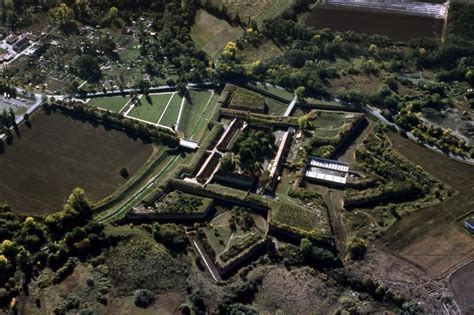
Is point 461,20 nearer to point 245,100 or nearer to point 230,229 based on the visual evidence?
point 245,100

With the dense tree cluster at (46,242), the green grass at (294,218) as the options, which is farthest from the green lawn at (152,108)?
the green grass at (294,218)

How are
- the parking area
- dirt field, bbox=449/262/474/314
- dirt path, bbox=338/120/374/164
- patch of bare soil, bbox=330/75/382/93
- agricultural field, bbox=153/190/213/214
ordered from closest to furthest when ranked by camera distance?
dirt field, bbox=449/262/474/314
agricultural field, bbox=153/190/213/214
dirt path, bbox=338/120/374/164
the parking area
patch of bare soil, bbox=330/75/382/93

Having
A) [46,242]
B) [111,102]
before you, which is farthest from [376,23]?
[46,242]

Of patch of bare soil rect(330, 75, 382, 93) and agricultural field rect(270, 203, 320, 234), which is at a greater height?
patch of bare soil rect(330, 75, 382, 93)

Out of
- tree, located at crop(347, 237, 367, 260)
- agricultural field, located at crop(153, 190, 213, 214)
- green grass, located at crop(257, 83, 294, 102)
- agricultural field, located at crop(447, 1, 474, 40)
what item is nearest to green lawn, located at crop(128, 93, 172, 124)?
green grass, located at crop(257, 83, 294, 102)

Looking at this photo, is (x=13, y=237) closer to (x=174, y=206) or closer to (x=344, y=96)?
(x=174, y=206)

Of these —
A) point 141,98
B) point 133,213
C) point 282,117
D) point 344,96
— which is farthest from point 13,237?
point 344,96

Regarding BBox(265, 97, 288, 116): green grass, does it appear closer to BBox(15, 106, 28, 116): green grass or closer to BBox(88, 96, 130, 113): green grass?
BBox(88, 96, 130, 113): green grass
